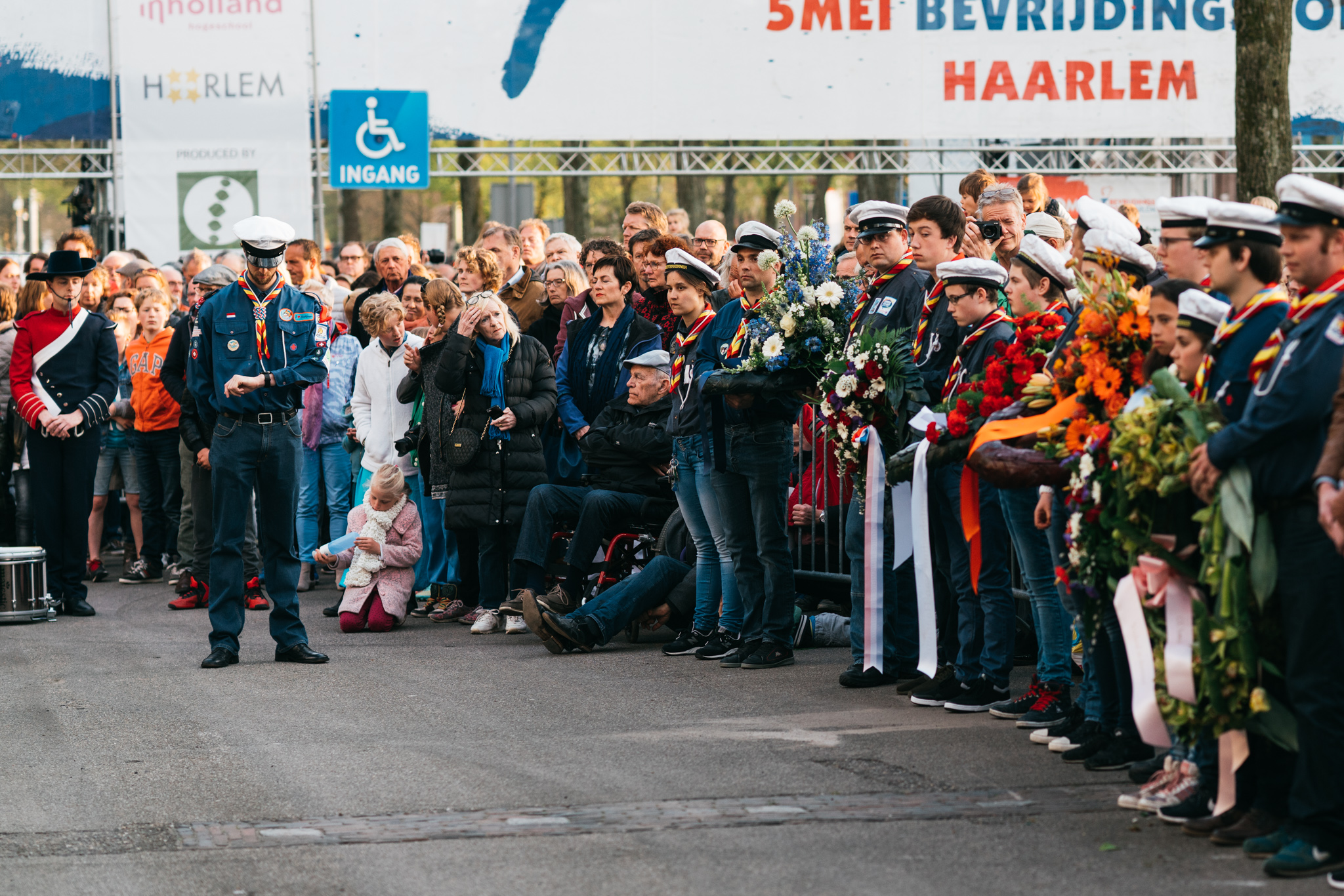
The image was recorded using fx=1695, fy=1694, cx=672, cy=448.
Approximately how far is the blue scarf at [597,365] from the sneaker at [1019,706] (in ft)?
13.2

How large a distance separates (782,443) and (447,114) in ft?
35.8

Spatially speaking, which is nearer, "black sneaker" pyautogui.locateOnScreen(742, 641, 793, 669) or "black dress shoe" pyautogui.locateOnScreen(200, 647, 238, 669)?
"black sneaker" pyautogui.locateOnScreen(742, 641, 793, 669)

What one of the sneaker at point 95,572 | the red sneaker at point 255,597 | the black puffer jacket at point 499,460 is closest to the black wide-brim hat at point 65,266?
the red sneaker at point 255,597

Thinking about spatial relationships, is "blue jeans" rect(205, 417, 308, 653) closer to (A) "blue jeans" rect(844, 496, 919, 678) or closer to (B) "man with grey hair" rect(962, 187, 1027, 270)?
(A) "blue jeans" rect(844, 496, 919, 678)

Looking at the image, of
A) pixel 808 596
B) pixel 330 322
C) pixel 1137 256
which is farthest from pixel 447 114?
pixel 1137 256

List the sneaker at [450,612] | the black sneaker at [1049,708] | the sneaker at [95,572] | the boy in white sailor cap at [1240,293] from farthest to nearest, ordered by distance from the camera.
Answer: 1. the sneaker at [95,572]
2. the sneaker at [450,612]
3. the black sneaker at [1049,708]
4. the boy in white sailor cap at [1240,293]

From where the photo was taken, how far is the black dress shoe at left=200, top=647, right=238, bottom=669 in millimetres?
9750

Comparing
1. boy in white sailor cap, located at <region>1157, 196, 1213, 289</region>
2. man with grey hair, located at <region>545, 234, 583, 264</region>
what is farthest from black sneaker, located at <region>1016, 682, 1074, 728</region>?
man with grey hair, located at <region>545, 234, 583, 264</region>

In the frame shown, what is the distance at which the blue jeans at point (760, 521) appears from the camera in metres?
9.45

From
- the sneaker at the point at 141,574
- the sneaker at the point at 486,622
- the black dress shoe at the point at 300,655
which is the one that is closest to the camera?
the black dress shoe at the point at 300,655

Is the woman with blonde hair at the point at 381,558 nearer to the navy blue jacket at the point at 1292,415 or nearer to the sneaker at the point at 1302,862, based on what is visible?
the navy blue jacket at the point at 1292,415

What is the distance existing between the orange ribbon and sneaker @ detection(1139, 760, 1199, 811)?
1483 millimetres

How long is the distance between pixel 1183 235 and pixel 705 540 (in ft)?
13.7

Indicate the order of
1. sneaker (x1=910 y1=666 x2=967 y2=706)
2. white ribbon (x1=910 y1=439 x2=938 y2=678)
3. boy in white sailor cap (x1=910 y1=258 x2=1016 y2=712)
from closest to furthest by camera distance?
boy in white sailor cap (x1=910 y1=258 x2=1016 y2=712) < sneaker (x1=910 y1=666 x2=967 y2=706) < white ribbon (x1=910 y1=439 x2=938 y2=678)
